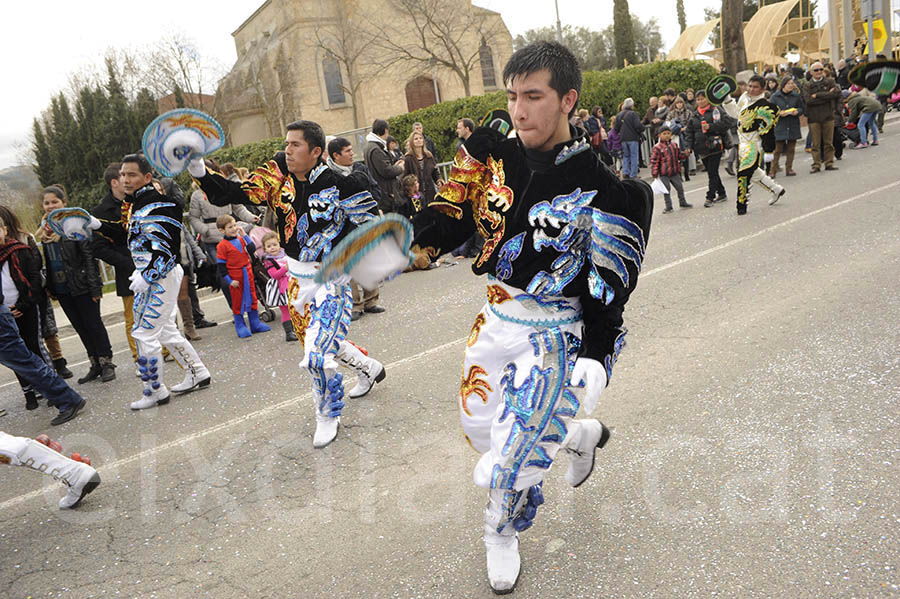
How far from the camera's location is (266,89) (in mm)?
38188

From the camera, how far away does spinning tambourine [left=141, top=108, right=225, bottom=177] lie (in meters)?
4.42

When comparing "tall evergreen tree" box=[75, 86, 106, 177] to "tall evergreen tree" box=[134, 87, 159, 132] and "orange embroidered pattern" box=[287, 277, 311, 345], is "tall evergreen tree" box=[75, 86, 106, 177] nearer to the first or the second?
"tall evergreen tree" box=[134, 87, 159, 132]

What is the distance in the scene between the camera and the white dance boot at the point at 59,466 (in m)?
3.81

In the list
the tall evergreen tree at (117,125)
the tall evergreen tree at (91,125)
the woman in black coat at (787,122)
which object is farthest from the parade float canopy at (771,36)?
the tall evergreen tree at (91,125)

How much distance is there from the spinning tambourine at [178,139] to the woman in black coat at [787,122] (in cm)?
1096

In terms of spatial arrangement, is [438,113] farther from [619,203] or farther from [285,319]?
[619,203]

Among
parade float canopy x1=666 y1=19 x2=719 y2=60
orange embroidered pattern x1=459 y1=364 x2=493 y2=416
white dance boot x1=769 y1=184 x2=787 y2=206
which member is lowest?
white dance boot x1=769 y1=184 x2=787 y2=206

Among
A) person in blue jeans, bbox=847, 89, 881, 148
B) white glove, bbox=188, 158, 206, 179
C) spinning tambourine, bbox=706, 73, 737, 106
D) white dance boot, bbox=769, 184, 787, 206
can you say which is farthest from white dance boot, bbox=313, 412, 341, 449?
person in blue jeans, bbox=847, 89, 881, 148

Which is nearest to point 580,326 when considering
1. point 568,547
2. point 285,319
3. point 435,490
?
point 568,547

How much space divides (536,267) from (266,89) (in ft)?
128

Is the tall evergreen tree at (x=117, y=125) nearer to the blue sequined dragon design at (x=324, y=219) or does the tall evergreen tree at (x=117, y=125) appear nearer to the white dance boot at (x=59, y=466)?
the blue sequined dragon design at (x=324, y=219)

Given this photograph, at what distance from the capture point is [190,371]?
6.21m

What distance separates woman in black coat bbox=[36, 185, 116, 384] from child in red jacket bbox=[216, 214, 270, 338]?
1460 mm

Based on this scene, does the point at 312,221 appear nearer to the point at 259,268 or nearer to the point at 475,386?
the point at 475,386
